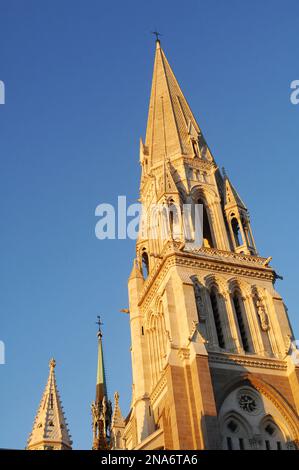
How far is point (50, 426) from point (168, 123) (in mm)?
22602

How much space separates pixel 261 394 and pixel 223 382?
2194 millimetres

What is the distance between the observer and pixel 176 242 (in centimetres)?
3972

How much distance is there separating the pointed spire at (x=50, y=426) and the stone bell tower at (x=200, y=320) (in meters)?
3.89

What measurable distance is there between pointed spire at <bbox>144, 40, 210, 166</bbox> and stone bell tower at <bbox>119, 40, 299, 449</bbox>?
A: 101 millimetres

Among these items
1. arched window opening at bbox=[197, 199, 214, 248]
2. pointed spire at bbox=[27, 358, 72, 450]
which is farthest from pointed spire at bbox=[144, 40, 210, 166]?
pointed spire at bbox=[27, 358, 72, 450]

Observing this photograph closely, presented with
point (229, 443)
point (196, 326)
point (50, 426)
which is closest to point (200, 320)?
point (196, 326)

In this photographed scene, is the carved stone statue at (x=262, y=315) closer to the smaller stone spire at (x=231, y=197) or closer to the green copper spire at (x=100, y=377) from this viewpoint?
the smaller stone spire at (x=231, y=197)

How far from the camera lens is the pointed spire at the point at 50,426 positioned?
124ft

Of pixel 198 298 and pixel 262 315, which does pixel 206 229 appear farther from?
pixel 262 315

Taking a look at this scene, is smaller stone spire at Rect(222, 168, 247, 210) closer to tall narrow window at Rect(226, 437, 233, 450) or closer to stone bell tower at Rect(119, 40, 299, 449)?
stone bell tower at Rect(119, 40, 299, 449)

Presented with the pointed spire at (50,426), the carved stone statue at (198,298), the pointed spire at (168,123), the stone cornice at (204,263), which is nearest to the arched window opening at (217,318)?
the carved stone statue at (198,298)
